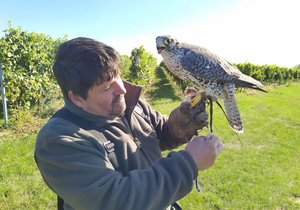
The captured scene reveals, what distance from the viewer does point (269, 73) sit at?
29.3 meters

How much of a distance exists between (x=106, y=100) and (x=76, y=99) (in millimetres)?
152

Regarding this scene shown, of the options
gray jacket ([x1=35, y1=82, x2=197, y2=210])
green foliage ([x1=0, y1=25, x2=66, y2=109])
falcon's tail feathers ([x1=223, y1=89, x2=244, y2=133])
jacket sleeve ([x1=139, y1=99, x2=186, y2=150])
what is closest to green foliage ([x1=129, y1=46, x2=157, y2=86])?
green foliage ([x1=0, y1=25, x2=66, y2=109])

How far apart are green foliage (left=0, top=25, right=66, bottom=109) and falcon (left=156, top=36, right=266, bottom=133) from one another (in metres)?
6.10

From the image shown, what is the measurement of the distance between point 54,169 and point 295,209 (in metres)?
4.50

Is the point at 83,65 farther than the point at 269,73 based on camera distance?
No

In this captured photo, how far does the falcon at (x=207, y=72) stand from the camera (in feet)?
7.86

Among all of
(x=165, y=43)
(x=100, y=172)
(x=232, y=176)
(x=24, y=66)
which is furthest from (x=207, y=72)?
(x=24, y=66)

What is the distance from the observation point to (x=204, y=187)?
5328 millimetres

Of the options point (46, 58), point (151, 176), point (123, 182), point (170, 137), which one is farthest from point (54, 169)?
point (46, 58)

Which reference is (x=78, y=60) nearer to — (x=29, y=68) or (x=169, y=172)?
(x=169, y=172)

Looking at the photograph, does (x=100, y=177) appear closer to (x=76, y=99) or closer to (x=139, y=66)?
(x=76, y=99)

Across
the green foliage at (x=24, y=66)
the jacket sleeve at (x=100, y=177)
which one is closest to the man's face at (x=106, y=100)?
the jacket sleeve at (x=100, y=177)

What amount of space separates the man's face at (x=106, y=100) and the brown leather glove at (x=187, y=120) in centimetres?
57

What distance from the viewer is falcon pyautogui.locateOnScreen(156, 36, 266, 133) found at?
2394 millimetres
